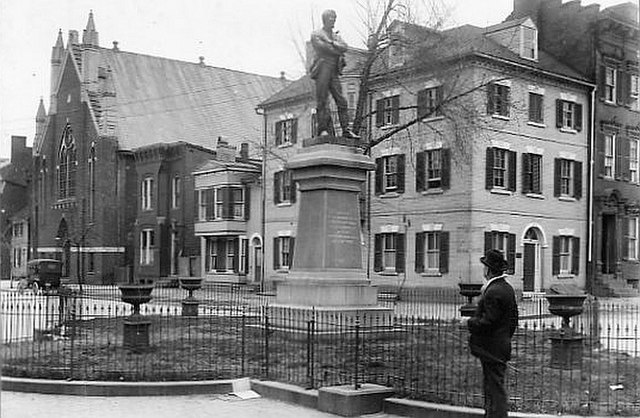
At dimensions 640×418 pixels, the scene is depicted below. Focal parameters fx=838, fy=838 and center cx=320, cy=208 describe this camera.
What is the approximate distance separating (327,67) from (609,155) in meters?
26.7

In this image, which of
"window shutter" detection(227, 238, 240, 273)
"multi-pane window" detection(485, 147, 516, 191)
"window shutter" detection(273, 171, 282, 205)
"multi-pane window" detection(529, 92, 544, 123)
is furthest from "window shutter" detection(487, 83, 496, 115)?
"window shutter" detection(227, 238, 240, 273)

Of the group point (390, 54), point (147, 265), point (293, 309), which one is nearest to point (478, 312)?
point (293, 309)

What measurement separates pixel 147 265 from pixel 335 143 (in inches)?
1733

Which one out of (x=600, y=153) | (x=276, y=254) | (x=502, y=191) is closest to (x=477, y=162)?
(x=502, y=191)

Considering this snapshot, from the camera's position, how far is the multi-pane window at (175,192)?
5716 centimetres

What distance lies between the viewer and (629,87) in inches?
1635

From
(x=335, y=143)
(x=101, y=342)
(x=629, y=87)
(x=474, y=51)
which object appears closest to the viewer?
(x=101, y=342)

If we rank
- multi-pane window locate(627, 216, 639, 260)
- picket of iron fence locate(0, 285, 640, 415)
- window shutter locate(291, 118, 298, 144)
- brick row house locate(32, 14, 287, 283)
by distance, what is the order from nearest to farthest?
1. picket of iron fence locate(0, 285, 640, 415)
2. multi-pane window locate(627, 216, 639, 260)
3. window shutter locate(291, 118, 298, 144)
4. brick row house locate(32, 14, 287, 283)

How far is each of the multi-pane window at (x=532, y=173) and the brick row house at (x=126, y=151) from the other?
24898mm

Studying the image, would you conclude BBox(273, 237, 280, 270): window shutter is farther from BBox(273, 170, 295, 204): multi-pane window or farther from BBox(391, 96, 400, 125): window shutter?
BBox(391, 96, 400, 125): window shutter

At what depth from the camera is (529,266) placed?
37344 mm

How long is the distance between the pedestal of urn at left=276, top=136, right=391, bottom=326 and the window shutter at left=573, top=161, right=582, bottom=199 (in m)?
24.7

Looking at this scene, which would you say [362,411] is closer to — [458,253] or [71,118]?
[458,253]

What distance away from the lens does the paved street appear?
1016 centimetres
